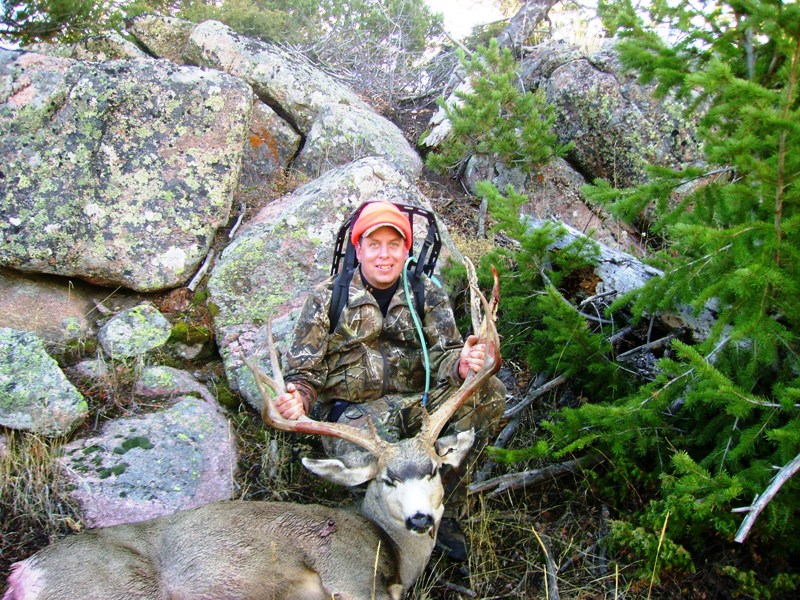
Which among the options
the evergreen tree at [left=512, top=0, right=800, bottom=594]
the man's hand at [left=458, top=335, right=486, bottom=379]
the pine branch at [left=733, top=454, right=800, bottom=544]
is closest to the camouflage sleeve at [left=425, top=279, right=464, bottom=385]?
the man's hand at [left=458, top=335, right=486, bottom=379]

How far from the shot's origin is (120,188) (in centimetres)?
632

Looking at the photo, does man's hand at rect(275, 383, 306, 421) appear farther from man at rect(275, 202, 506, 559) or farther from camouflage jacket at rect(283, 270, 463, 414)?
camouflage jacket at rect(283, 270, 463, 414)

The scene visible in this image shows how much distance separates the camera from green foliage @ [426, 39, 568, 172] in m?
7.83

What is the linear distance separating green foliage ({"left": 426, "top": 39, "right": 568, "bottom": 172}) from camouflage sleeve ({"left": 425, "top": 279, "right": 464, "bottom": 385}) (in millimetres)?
3371

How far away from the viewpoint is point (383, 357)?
5.09m

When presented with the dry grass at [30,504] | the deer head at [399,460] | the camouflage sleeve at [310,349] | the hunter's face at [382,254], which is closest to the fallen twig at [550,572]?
the deer head at [399,460]

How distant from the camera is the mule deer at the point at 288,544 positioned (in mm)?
3594

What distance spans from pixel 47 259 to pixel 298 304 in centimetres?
220

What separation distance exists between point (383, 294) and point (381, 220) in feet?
2.04

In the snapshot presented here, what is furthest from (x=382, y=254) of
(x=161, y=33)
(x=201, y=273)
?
(x=161, y=33)

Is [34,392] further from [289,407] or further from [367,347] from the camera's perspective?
[367,347]

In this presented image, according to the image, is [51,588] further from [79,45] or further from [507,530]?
[79,45]

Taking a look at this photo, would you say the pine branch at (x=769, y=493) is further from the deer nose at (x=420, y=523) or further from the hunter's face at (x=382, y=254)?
the hunter's face at (x=382, y=254)

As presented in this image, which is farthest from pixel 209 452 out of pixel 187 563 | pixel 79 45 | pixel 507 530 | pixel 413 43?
pixel 413 43
